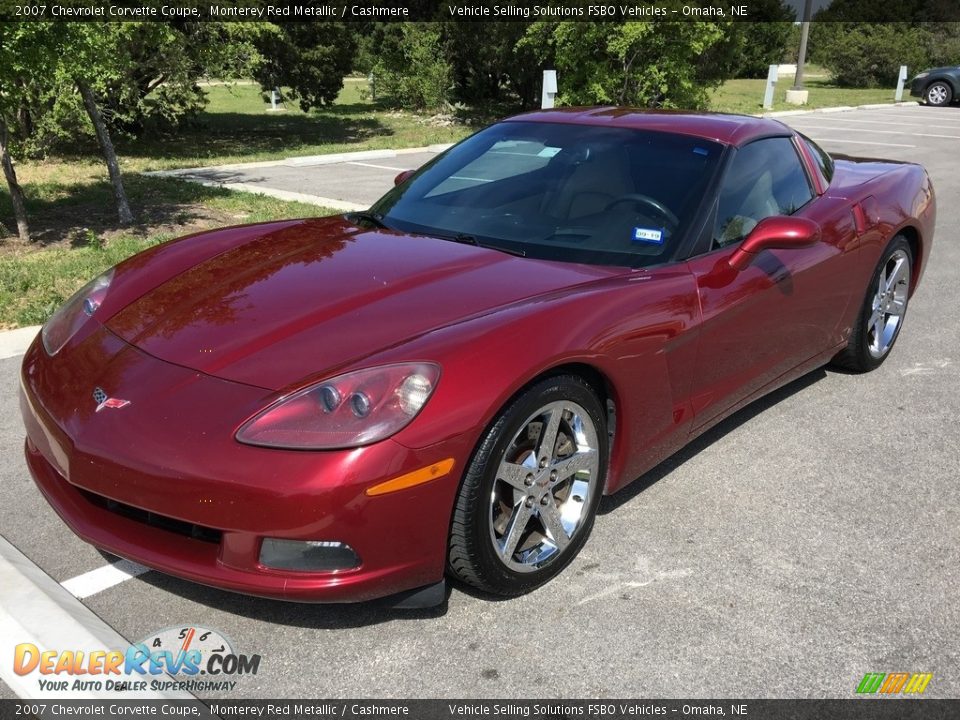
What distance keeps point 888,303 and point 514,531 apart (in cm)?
322

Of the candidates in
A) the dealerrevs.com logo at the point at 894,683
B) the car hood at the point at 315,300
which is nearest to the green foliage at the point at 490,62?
the car hood at the point at 315,300

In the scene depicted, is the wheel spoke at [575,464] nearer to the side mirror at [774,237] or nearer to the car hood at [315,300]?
the car hood at [315,300]

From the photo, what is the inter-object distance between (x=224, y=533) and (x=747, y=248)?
220 centimetres

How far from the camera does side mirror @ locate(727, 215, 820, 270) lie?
11.3 feet

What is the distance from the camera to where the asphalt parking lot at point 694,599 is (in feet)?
8.32

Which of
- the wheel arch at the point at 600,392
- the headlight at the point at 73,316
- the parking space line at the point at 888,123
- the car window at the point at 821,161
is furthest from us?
the parking space line at the point at 888,123

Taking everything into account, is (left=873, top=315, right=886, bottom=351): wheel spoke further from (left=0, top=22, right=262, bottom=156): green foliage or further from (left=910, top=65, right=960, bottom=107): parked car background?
(left=910, top=65, right=960, bottom=107): parked car background

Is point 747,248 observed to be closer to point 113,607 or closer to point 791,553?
point 791,553

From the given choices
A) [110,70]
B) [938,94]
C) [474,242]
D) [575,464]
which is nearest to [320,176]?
[110,70]

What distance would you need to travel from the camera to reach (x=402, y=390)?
8.05ft

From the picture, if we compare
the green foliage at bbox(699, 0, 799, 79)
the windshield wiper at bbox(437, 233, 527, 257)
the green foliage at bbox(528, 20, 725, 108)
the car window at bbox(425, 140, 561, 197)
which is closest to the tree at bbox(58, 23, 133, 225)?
the car window at bbox(425, 140, 561, 197)

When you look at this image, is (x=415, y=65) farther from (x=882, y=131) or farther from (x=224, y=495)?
(x=224, y=495)

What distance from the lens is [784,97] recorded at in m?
30.7

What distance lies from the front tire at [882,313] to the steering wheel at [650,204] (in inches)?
64.7
